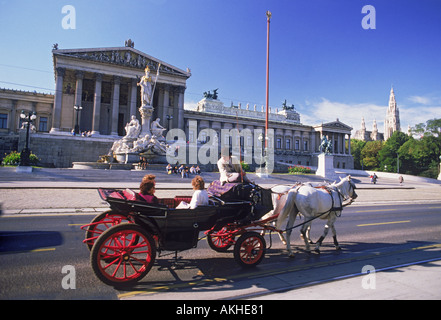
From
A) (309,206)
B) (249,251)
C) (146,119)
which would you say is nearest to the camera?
(249,251)

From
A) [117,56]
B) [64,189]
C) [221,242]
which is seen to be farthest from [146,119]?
[221,242]

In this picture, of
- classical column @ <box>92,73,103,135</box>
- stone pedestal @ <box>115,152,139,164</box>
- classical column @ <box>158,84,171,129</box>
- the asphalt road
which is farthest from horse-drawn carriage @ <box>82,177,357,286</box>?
classical column @ <box>158,84,171,129</box>

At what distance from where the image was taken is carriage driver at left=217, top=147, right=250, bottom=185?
20.1ft

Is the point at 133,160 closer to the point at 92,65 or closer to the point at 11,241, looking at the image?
the point at 11,241

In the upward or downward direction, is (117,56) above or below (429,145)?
above

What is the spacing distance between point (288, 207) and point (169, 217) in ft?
10.3

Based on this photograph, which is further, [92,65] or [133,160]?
[92,65]

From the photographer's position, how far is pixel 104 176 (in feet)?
81.5

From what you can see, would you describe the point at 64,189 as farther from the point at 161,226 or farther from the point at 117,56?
the point at 117,56

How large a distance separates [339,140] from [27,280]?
10008 cm

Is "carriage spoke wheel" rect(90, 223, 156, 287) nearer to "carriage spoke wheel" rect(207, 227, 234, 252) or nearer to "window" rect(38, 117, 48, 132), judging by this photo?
"carriage spoke wheel" rect(207, 227, 234, 252)

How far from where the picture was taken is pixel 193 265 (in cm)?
558

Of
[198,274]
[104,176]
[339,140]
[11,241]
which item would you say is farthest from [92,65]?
[339,140]

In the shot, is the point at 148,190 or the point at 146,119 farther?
the point at 146,119
